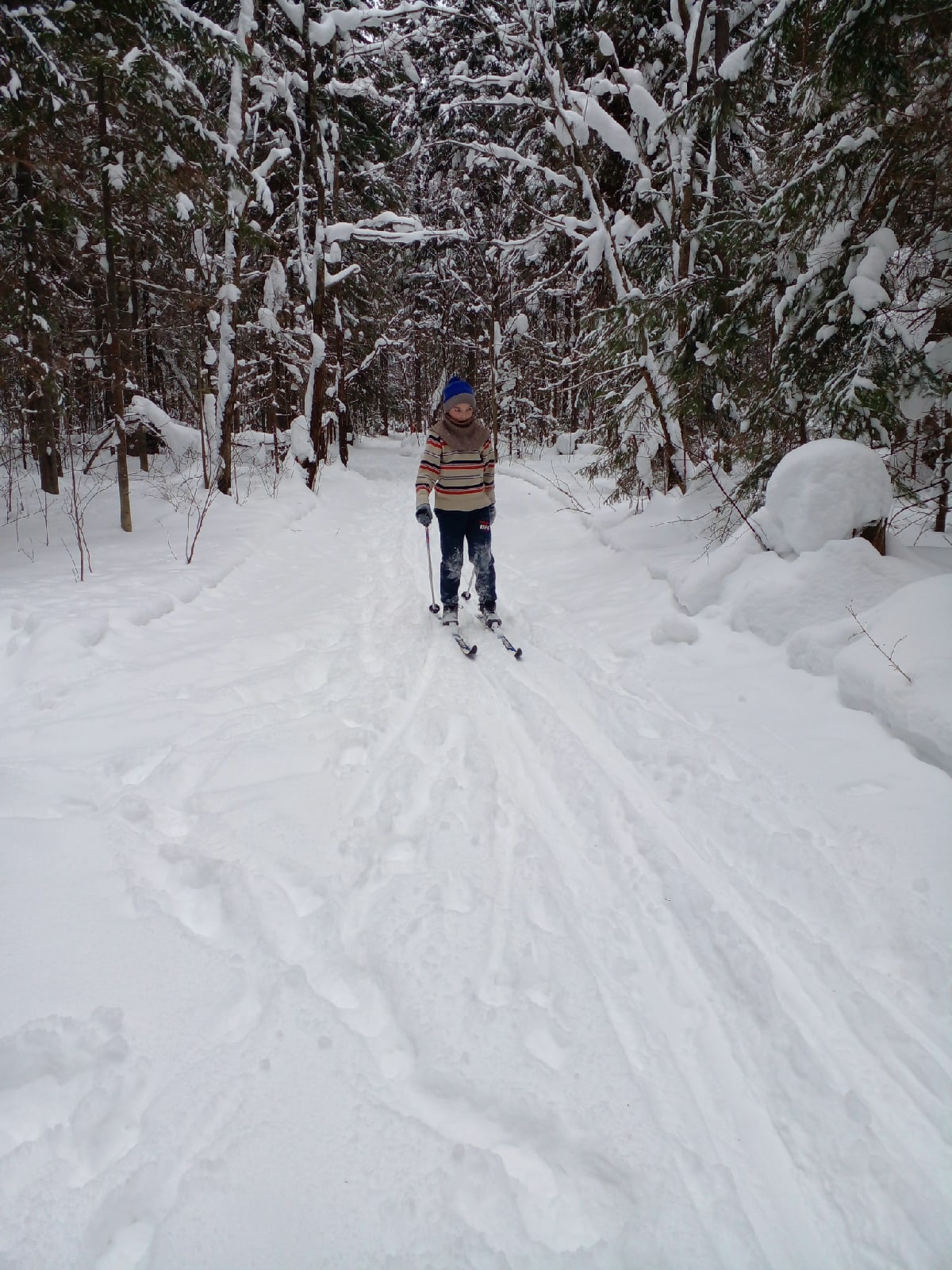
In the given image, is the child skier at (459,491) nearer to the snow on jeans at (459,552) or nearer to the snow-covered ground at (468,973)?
the snow on jeans at (459,552)

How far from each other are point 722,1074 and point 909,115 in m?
6.28

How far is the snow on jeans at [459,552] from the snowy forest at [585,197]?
105 inches

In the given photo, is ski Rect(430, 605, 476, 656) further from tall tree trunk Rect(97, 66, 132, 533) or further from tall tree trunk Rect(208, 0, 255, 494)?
tall tree trunk Rect(208, 0, 255, 494)

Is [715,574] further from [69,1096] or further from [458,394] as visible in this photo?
[69,1096]

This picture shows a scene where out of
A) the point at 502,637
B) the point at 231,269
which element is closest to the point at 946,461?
the point at 502,637

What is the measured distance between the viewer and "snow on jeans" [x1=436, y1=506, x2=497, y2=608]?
576cm

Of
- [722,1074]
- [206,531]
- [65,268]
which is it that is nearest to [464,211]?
[65,268]

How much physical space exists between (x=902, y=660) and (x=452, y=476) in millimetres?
3904

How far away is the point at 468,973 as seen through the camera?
213 centimetres

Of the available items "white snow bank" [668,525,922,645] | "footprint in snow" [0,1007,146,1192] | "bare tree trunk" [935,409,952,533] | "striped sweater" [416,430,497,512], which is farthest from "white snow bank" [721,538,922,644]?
"footprint in snow" [0,1007,146,1192]

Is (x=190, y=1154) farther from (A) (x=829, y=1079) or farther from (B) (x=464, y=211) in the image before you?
(B) (x=464, y=211)

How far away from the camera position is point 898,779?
2.97 m

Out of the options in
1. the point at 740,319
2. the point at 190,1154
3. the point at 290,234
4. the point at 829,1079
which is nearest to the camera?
the point at 190,1154

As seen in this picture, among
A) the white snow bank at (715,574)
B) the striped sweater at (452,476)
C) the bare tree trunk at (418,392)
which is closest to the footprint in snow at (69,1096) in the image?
the striped sweater at (452,476)
